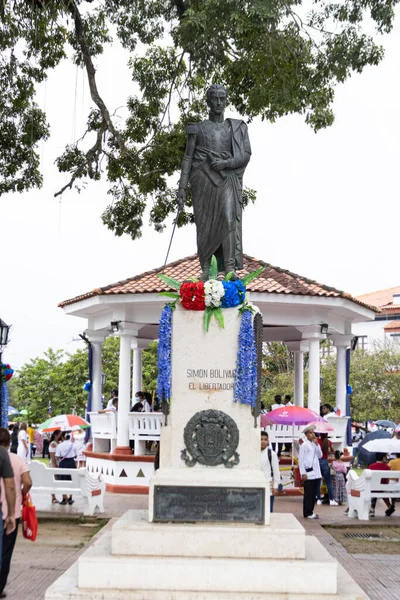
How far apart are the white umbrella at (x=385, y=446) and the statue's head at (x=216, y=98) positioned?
291 inches

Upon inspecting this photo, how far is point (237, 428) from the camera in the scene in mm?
8430

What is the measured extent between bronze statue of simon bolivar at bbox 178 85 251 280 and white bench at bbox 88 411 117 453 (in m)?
9.95

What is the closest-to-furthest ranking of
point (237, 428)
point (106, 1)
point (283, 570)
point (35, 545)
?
point (283, 570) < point (237, 428) < point (35, 545) < point (106, 1)

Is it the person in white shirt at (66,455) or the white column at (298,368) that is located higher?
the white column at (298,368)

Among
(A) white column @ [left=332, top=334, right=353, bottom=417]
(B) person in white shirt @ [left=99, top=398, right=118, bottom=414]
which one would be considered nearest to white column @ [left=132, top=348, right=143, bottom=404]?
(B) person in white shirt @ [left=99, top=398, right=118, bottom=414]

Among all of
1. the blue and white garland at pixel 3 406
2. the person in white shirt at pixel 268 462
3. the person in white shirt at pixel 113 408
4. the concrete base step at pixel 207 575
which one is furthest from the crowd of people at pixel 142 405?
the concrete base step at pixel 207 575

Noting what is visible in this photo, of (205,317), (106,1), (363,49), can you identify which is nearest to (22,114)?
(106,1)

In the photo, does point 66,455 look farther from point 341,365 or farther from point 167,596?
point 167,596

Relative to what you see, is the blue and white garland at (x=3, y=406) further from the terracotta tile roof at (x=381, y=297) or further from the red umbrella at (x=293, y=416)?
the terracotta tile roof at (x=381, y=297)

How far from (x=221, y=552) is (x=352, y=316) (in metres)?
13.4

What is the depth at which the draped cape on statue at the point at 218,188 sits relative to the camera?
30.7 ft

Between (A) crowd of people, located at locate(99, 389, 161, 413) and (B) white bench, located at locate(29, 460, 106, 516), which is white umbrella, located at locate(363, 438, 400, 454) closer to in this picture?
(B) white bench, located at locate(29, 460, 106, 516)

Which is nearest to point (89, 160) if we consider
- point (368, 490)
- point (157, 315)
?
point (157, 315)

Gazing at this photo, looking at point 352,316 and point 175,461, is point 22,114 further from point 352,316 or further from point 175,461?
point 175,461
